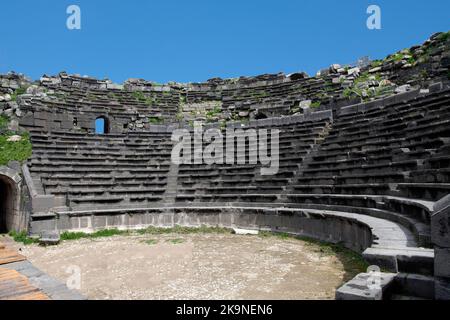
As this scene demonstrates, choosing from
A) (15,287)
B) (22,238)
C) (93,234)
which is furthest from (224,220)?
(15,287)

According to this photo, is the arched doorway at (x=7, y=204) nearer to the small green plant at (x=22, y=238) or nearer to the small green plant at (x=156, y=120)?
the small green plant at (x=22, y=238)

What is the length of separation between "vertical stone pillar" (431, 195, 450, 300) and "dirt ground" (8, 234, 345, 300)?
225 cm

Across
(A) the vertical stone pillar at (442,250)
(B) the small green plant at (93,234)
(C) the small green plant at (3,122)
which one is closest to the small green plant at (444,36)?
(A) the vertical stone pillar at (442,250)

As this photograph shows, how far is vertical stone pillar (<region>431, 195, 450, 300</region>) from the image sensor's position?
3.93 metres

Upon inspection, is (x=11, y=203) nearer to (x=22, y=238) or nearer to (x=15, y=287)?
(x=22, y=238)

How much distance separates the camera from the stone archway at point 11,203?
1453 centimetres

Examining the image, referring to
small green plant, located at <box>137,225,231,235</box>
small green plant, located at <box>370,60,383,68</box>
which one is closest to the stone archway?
small green plant, located at <box>137,225,231,235</box>

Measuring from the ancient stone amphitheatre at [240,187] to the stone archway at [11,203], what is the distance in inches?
2.9

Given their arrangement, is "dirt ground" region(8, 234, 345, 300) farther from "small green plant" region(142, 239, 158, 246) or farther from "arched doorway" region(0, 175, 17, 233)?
"arched doorway" region(0, 175, 17, 233)

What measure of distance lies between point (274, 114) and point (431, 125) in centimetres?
1184

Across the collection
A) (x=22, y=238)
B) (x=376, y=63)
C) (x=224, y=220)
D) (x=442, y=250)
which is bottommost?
(x=22, y=238)

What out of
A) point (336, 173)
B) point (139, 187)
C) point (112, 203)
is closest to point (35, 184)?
point (112, 203)

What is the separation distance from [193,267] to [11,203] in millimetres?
11232

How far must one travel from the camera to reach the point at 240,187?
52.8 ft
